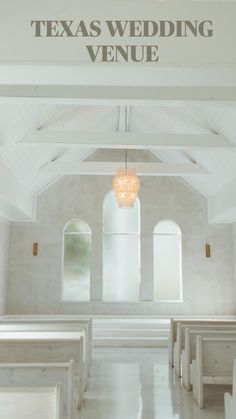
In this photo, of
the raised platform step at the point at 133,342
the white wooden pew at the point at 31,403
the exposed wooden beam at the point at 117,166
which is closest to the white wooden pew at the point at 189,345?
the white wooden pew at the point at 31,403

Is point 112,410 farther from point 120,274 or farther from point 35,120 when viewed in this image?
point 120,274

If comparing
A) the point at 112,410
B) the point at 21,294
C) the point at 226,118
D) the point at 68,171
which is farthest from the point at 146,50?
the point at 21,294

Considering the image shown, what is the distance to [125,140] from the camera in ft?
23.5

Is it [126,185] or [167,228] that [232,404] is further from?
[167,228]

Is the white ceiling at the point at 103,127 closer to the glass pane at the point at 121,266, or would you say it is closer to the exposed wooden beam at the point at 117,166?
the exposed wooden beam at the point at 117,166

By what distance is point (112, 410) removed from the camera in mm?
4121

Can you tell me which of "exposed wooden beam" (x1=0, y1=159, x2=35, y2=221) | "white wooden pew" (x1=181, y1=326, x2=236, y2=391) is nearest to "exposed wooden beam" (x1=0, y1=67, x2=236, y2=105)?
"white wooden pew" (x1=181, y1=326, x2=236, y2=391)

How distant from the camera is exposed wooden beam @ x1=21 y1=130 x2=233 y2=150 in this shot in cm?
705

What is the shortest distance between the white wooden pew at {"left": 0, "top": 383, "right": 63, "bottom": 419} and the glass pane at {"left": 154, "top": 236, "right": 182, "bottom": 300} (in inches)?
363

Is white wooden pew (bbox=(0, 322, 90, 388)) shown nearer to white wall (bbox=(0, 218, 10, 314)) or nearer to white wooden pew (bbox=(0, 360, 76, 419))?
white wooden pew (bbox=(0, 360, 76, 419))

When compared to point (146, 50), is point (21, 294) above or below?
below

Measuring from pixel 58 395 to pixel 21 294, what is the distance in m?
9.36

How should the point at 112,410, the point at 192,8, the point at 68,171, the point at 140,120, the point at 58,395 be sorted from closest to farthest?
the point at 58,395 → the point at 192,8 → the point at 112,410 → the point at 68,171 → the point at 140,120

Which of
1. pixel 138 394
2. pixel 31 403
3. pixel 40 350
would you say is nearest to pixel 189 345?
pixel 138 394
